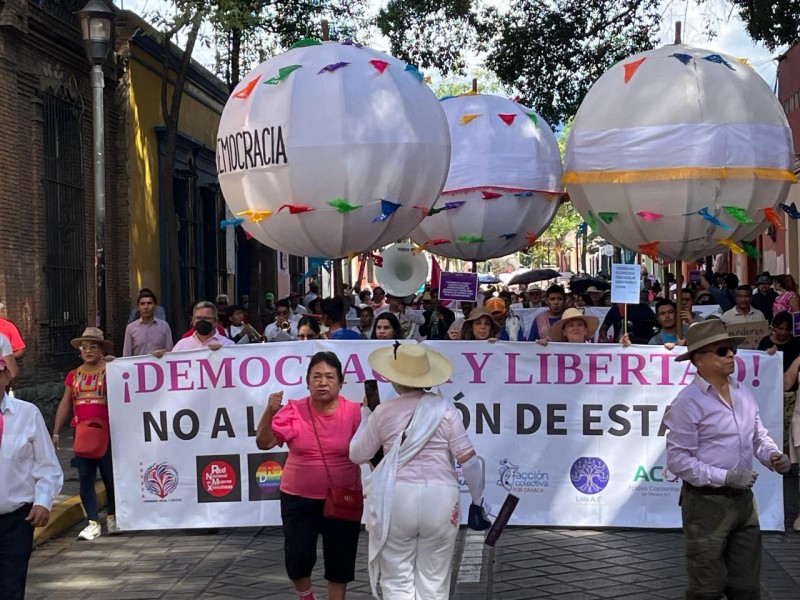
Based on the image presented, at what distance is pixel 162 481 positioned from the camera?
10.0 metres

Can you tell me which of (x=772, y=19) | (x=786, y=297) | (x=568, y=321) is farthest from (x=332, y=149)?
(x=772, y=19)

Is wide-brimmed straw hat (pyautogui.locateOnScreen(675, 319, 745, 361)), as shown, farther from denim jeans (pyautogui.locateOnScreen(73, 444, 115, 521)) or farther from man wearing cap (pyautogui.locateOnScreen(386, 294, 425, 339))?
man wearing cap (pyautogui.locateOnScreen(386, 294, 425, 339))

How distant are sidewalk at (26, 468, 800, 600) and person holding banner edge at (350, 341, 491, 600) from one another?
5.50 feet

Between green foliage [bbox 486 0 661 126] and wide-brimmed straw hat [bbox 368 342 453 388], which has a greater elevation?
green foliage [bbox 486 0 661 126]

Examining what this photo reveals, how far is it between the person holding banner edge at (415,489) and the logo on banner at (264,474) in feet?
12.3

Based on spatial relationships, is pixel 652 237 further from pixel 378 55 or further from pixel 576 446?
pixel 378 55

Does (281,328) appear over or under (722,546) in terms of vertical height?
over

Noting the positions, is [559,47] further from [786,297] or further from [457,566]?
[457,566]

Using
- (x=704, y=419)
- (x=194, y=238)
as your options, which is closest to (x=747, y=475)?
(x=704, y=419)

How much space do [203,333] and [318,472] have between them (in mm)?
4085

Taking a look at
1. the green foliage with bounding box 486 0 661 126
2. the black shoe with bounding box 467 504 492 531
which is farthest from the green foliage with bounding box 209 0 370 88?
the black shoe with bounding box 467 504 492 531

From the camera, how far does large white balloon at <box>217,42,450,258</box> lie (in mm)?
9930

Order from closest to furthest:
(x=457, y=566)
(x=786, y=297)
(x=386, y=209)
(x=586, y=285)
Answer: (x=457, y=566) < (x=386, y=209) < (x=786, y=297) < (x=586, y=285)

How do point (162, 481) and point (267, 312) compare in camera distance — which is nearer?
point (162, 481)
